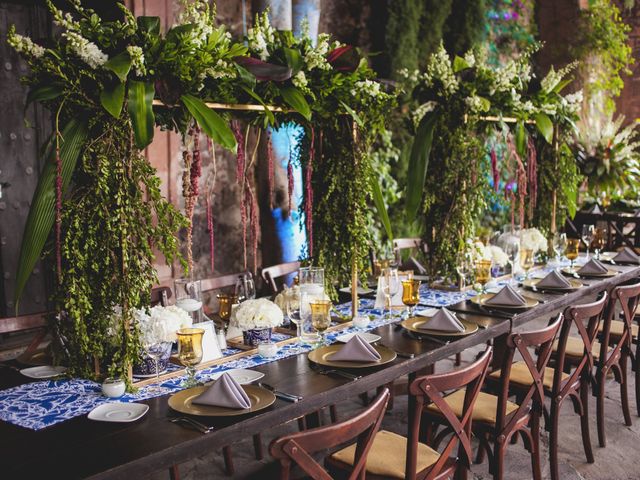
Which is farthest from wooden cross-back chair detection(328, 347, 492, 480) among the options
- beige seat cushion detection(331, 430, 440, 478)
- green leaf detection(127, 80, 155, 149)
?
green leaf detection(127, 80, 155, 149)

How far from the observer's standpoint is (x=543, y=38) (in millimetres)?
8711

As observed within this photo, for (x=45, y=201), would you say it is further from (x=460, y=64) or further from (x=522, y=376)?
(x=460, y=64)

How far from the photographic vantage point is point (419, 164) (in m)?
3.83

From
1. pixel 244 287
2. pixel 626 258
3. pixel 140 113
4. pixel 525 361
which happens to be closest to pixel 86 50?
pixel 140 113

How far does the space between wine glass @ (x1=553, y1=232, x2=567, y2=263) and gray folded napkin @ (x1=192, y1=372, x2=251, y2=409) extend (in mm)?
3077

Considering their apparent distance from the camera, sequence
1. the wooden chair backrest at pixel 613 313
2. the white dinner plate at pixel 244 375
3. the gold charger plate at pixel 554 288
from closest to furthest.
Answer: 1. the white dinner plate at pixel 244 375
2. the wooden chair backrest at pixel 613 313
3. the gold charger plate at pixel 554 288

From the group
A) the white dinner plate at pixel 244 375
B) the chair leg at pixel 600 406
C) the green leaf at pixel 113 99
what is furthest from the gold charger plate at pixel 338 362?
the chair leg at pixel 600 406

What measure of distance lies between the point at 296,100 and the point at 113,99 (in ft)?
2.72

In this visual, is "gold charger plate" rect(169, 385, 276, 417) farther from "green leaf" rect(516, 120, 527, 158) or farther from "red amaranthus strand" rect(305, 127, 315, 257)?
"green leaf" rect(516, 120, 527, 158)

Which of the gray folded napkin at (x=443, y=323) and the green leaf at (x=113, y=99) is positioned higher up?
the green leaf at (x=113, y=99)

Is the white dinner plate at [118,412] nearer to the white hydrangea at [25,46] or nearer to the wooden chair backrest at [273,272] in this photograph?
the white hydrangea at [25,46]

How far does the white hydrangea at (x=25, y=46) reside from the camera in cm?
199

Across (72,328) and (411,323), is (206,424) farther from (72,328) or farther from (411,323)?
(411,323)

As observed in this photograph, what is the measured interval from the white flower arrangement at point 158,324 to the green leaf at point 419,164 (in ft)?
6.03
